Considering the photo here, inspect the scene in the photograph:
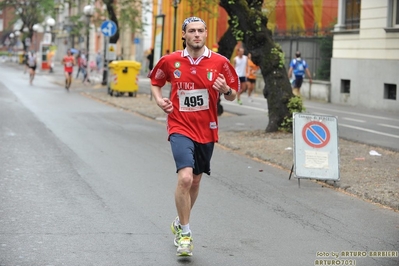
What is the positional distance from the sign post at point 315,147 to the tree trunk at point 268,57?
19.2 ft

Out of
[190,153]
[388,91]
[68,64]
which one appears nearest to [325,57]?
[388,91]

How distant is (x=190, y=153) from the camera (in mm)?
6914

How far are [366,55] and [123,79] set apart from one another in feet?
31.3

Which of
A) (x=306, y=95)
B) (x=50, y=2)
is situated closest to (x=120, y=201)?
(x=306, y=95)

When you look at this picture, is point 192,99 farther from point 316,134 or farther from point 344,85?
point 344,85

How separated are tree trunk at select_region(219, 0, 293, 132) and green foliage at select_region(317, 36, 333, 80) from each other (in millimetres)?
14413

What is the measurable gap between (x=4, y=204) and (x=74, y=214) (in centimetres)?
95

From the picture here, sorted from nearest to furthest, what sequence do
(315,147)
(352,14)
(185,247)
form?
1. (185,247)
2. (315,147)
3. (352,14)

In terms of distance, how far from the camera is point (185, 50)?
6.96m

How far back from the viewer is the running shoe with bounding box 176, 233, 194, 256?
21.9 ft

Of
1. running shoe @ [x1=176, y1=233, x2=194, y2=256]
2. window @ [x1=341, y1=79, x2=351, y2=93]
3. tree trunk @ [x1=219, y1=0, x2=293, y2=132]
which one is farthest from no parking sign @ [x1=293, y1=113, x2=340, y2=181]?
window @ [x1=341, y1=79, x2=351, y2=93]

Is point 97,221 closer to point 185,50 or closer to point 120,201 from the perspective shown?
point 120,201

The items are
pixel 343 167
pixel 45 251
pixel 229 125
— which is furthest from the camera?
pixel 229 125

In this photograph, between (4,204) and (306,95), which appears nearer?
(4,204)
